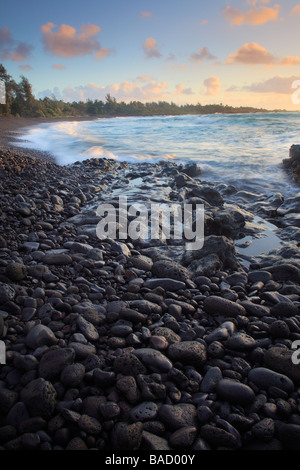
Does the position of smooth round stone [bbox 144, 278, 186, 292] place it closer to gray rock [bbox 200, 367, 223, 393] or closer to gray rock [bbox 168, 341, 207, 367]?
gray rock [bbox 168, 341, 207, 367]

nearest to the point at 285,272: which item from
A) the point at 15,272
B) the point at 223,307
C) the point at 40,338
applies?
the point at 223,307

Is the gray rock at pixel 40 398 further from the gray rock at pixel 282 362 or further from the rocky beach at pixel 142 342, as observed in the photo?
the gray rock at pixel 282 362

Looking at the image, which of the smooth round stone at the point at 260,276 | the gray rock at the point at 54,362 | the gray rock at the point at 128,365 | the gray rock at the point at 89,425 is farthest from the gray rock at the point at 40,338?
the smooth round stone at the point at 260,276

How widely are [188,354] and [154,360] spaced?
0.70 feet

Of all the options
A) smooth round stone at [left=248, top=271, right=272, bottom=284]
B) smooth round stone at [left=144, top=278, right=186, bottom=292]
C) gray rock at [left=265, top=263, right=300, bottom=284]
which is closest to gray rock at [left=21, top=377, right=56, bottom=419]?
smooth round stone at [left=144, top=278, right=186, bottom=292]

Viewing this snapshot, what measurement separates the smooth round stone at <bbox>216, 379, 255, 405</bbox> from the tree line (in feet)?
92.0

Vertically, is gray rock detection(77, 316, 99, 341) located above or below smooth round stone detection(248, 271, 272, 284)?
below

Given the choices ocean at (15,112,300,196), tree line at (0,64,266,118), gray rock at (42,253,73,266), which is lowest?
gray rock at (42,253,73,266)

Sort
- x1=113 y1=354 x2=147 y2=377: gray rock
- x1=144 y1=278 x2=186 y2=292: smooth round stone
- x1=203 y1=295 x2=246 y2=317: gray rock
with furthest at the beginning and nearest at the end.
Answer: x1=144 y1=278 x2=186 y2=292: smooth round stone
x1=203 y1=295 x2=246 y2=317: gray rock
x1=113 y1=354 x2=147 y2=377: gray rock

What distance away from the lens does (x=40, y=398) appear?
134 cm

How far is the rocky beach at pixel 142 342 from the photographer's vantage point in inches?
51.5

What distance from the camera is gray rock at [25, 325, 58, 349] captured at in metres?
1.70

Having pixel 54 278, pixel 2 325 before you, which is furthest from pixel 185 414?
pixel 54 278
